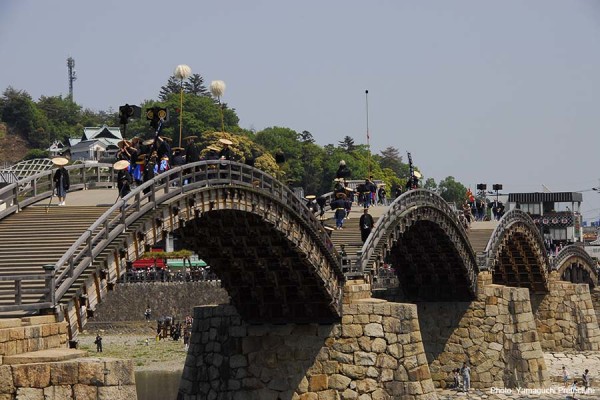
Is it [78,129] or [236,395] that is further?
[78,129]

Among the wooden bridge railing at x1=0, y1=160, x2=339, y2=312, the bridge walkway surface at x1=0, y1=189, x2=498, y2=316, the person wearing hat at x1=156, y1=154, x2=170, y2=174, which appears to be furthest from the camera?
the person wearing hat at x1=156, y1=154, x2=170, y2=174

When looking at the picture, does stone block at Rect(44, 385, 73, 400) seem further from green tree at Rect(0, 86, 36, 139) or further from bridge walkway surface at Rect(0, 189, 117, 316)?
green tree at Rect(0, 86, 36, 139)

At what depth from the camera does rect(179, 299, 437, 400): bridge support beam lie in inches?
1604

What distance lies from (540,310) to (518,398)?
2569 cm

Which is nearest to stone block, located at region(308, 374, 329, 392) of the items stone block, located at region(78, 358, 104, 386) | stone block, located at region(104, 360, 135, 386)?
stone block, located at region(104, 360, 135, 386)

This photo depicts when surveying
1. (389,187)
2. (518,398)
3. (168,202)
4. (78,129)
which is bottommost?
(518,398)

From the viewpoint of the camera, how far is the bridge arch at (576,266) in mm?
85250

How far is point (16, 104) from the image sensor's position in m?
182

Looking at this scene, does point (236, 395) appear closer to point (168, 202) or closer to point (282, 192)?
point (282, 192)

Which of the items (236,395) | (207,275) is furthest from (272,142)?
(236,395)

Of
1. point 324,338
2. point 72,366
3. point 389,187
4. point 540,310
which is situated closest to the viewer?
point 72,366

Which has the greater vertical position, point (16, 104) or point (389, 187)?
point (16, 104)

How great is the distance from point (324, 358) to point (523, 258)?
3720 cm

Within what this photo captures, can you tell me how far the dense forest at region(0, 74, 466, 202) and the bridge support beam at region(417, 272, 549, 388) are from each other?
2274 inches
